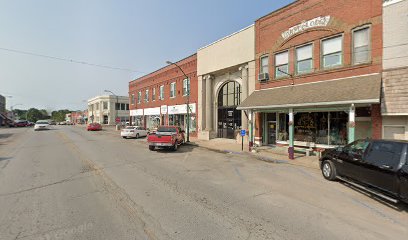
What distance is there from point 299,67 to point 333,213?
10.9 m

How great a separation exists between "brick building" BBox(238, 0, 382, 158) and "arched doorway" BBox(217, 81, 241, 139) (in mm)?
3399

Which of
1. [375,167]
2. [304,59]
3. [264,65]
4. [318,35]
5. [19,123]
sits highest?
[318,35]

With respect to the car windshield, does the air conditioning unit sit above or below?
above

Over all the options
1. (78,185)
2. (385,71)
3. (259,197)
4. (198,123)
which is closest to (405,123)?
(385,71)

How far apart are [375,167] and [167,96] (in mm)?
25801

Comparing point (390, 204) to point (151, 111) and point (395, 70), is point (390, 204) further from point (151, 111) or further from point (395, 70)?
point (151, 111)

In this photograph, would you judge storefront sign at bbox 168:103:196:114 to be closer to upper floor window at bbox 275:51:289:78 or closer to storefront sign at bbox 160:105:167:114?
storefront sign at bbox 160:105:167:114

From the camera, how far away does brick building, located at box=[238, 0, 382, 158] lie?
407 inches

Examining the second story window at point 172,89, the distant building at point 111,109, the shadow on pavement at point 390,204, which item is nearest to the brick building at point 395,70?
the shadow on pavement at point 390,204

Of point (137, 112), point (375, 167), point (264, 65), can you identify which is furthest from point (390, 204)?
point (137, 112)

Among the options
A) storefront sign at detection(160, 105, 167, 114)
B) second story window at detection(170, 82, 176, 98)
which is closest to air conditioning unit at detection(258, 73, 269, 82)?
second story window at detection(170, 82, 176, 98)

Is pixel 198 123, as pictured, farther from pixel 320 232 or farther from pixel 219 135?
pixel 320 232

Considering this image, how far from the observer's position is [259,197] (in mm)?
5816

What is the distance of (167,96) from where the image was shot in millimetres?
29328
